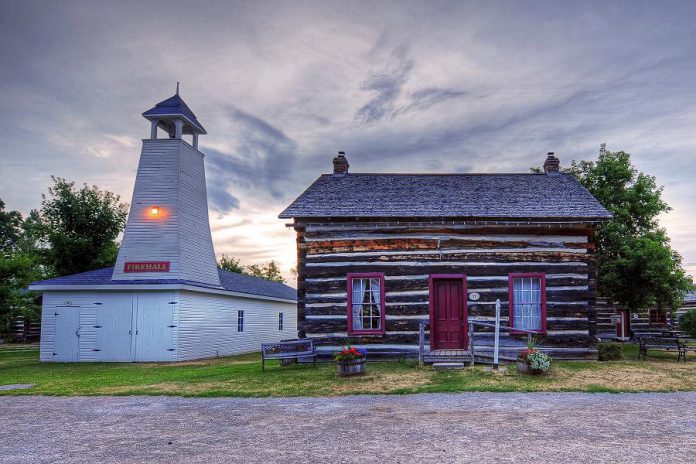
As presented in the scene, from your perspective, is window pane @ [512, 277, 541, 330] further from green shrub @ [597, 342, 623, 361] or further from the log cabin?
green shrub @ [597, 342, 623, 361]

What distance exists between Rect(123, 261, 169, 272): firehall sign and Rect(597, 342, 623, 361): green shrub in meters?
16.2

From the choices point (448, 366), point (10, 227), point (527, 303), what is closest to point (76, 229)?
point (448, 366)

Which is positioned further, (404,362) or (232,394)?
(404,362)

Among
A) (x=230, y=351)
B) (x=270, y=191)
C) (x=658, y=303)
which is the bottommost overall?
(x=230, y=351)

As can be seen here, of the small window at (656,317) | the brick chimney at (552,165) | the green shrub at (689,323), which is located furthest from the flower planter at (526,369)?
the small window at (656,317)

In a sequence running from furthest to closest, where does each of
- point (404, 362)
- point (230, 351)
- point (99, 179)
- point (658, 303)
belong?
point (99, 179), point (230, 351), point (658, 303), point (404, 362)

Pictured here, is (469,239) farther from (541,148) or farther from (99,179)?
(99,179)

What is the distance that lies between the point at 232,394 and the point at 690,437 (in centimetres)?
797

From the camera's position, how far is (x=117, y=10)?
14914 mm

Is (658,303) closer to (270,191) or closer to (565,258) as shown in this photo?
(565,258)

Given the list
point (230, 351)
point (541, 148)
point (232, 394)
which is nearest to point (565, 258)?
point (541, 148)

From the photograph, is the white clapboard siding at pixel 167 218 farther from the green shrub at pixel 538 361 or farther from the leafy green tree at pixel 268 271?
the leafy green tree at pixel 268 271

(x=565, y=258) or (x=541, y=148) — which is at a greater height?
(x=541, y=148)

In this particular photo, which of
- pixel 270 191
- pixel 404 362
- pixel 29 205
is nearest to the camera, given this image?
pixel 404 362
